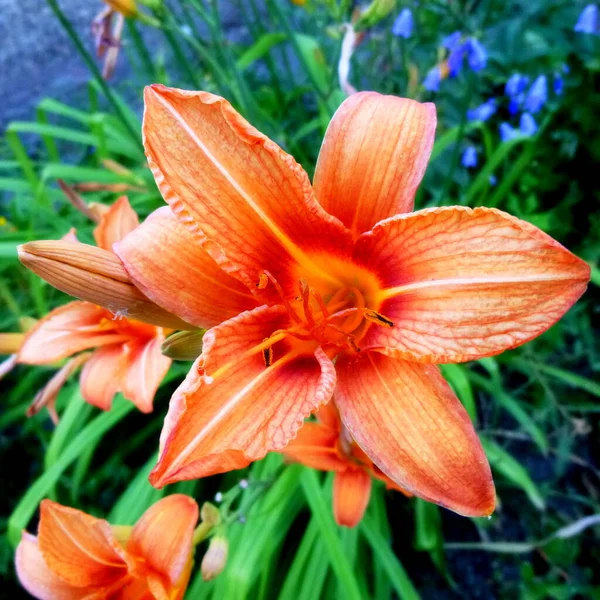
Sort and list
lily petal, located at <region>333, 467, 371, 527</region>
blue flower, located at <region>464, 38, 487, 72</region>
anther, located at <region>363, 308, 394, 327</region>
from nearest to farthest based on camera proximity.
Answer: anther, located at <region>363, 308, 394, 327</region> → lily petal, located at <region>333, 467, 371, 527</region> → blue flower, located at <region>464, 38, 487, 72</region>

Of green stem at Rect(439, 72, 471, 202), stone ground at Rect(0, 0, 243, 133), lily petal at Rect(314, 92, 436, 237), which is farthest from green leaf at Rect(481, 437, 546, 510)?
stone ground at Rect(0, 0, 243, 133)

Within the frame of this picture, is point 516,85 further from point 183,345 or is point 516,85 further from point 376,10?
point 183,345

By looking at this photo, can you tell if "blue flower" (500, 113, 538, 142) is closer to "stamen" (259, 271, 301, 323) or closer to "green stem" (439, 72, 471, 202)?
"green stem" (439, 72, 471, 202)

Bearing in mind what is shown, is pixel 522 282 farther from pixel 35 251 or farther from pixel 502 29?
pixel 502 29

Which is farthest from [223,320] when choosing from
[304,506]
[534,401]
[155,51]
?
[155,51]

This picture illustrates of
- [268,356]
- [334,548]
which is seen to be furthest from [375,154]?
[334,548]

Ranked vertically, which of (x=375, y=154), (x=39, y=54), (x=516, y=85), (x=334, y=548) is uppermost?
(x=39, y=54)
